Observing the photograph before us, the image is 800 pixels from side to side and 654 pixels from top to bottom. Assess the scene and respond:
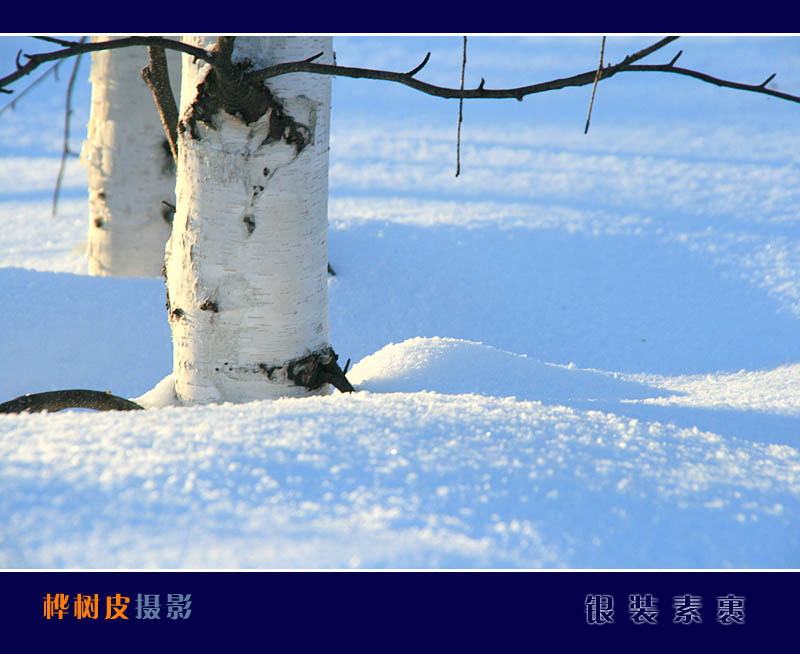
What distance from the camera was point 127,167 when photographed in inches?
117

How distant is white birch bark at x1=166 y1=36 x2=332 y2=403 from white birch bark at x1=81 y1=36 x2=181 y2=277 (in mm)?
1464

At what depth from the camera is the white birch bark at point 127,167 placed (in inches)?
115

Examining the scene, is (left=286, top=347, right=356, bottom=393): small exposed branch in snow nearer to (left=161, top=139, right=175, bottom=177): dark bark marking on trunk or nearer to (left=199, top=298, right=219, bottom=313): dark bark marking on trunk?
(left=199, top=298, right=219, bottom=313): dark bark marking on trunk

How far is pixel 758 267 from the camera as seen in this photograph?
310 cm

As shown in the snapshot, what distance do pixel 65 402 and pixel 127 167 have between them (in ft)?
5.16

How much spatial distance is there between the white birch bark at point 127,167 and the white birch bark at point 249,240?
146 cm

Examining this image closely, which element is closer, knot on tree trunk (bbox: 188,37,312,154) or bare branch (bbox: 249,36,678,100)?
bare branch (bbox: 249,36,678,100)

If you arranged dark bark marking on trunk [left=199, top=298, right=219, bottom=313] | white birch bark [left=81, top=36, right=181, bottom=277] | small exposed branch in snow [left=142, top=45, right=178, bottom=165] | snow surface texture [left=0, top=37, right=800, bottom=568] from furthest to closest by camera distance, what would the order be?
white birch bark [left=81, top=36, right=181, bottom=277]
small exposed branch in snow [left=142, top=45, right=178, bottom=165]
dark bark marking on trunk [left=199, top=298, right=219, bottom=313]
snow surface texture [left=0, top=37, right=800, bottom=568]

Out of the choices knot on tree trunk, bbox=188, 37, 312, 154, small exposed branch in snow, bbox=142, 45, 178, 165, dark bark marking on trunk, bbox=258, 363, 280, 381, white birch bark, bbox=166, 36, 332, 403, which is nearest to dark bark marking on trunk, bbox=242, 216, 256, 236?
white birch bark, bbox=166, 36, 332, 403

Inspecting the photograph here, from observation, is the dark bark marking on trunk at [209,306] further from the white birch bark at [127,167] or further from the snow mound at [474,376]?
the white birch bark at [127,167]

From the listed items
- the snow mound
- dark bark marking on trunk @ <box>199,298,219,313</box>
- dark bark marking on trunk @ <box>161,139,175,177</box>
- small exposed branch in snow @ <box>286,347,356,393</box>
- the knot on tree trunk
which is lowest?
the snow mound

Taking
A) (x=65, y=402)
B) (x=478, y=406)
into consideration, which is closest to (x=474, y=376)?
(x=478, y=406)

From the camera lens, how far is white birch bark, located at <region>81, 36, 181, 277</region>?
9.58 feet

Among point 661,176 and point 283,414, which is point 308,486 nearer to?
point 283,414
